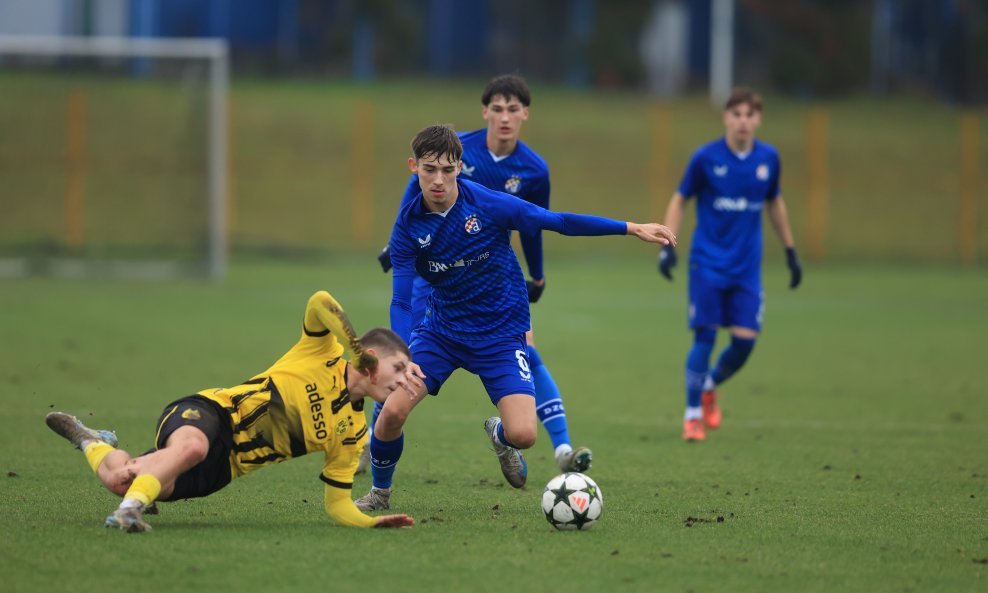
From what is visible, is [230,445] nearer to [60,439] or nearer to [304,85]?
[60,439]

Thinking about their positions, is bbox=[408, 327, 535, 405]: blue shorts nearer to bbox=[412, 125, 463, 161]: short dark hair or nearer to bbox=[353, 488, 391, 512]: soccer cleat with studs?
bbox=[353, 488, 391, 512]: soccer cleat with studs

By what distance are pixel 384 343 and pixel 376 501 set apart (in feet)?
3.95

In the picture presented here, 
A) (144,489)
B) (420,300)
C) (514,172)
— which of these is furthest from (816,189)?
(144,489)

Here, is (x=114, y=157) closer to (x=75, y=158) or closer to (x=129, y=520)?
(x=75, y=158)

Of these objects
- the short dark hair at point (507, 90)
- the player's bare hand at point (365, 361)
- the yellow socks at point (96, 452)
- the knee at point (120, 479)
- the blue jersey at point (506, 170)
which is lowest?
the knee at point (120, 479)

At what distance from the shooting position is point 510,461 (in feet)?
25.1

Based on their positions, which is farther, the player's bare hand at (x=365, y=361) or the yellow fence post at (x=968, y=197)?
the yellow fence post at (x=968, y=197)

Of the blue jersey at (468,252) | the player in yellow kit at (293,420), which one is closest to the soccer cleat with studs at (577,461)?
the blue jersey at (468,252)

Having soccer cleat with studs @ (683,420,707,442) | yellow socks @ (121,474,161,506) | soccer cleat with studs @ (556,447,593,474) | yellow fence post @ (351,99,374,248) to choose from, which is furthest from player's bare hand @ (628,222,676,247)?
yellow fence post @ (351,99,374,248)

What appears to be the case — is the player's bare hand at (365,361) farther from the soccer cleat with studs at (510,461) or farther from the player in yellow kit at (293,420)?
the soccer cleat with studs at (510,461)

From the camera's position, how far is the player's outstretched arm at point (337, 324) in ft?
20.5

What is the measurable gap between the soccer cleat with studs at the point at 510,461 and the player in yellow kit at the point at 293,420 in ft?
3.66

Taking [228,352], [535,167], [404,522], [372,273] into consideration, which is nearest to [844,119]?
[372,273]

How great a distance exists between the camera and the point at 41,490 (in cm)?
730
